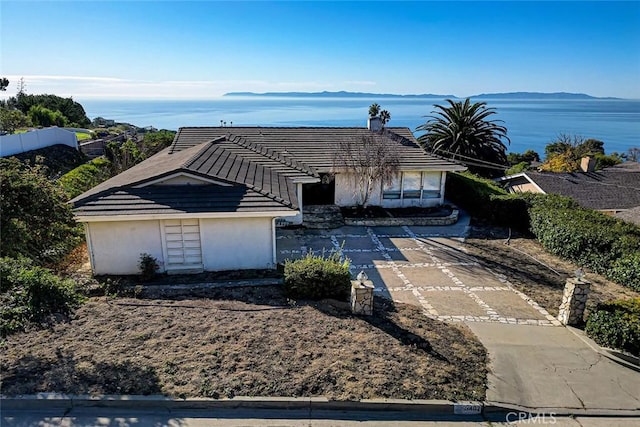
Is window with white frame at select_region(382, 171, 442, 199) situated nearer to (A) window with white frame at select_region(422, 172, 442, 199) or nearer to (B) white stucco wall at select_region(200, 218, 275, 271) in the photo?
(A) window with white frame at select_region(422, 172, 442, 199)

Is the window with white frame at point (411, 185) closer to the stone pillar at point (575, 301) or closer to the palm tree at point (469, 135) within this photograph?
the stone pillar at point (575, 301)

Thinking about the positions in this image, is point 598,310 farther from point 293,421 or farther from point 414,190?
point 414,190

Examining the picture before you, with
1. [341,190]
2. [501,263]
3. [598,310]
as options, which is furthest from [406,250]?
[598,310]

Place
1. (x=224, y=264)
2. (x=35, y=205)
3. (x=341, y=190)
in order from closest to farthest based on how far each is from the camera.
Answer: (x=35, y=205) < (x=224, y=264) < (x=341, y=190)

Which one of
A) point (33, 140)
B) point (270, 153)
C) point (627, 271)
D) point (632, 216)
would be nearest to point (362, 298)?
point (627, 271)

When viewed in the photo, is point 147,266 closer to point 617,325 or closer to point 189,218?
point 189,218
